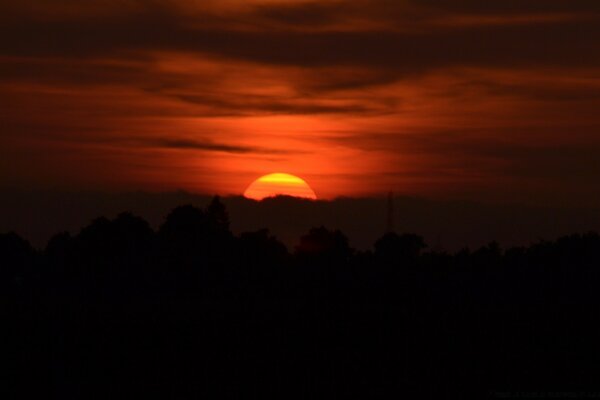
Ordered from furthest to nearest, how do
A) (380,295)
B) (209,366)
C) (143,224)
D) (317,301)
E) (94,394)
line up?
(143,224)
(380,295)
(317,301)
(209,366)
(94,394)

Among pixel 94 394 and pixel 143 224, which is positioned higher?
pixel 143 224

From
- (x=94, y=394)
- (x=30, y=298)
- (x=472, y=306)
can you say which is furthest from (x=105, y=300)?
(x=94, y=394)

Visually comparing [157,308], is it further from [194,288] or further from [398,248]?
[398,248]

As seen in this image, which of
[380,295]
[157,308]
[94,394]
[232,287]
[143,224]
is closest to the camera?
[94,394]

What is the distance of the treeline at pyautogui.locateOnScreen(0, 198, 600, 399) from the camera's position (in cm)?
3506

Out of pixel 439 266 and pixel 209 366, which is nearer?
pixel 209 366

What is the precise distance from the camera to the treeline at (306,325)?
115 feet

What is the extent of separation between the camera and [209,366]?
37.0 metres

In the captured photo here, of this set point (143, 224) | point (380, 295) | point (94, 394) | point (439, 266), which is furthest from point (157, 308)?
point (143, 224)

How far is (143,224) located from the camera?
315 ft

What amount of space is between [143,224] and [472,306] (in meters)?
45.4

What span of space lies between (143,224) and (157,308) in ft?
146

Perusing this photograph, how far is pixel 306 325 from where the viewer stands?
4528 centimetres

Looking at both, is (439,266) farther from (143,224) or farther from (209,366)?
(209,366)
